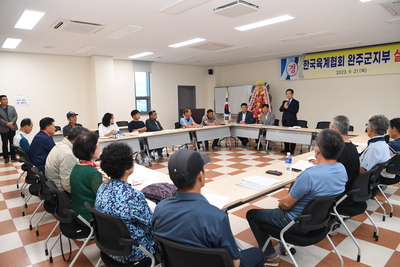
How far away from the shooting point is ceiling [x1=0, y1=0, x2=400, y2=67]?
387cm

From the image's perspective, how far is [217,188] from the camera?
7.75 ft

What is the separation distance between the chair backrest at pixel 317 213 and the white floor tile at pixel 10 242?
2.77 metres

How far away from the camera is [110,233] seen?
63.4 inches

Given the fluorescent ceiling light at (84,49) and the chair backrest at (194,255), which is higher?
the fluorescent ceiling light at (84,49)

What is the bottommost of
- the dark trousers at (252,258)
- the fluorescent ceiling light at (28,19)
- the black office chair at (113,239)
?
the dark trousers at (252,258)

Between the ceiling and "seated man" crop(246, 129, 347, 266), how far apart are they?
2.65 m

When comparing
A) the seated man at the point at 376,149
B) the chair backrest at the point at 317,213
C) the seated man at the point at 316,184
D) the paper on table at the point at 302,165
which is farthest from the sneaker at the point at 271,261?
the seated man at the point at 376,149

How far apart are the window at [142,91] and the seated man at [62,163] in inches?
280

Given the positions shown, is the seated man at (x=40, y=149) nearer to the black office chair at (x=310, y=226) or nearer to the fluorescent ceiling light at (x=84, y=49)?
the black office chair at (x=310, y=226)

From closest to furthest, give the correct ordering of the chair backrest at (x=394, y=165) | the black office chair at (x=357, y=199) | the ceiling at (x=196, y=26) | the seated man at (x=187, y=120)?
the black office chair at (x=357, y=199), the chair backrest at (x=394, y=165), the ceiling at (x=196, y=26), the seated man at (x=187, y=120)

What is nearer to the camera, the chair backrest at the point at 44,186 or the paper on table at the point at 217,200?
the paper on table at the point at 217,200

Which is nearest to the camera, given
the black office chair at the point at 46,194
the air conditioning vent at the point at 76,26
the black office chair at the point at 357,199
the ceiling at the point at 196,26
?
the black office chair at the point at 357,199

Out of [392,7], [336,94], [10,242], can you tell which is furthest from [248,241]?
[336,94]

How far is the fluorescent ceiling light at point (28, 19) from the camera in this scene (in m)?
4.08
